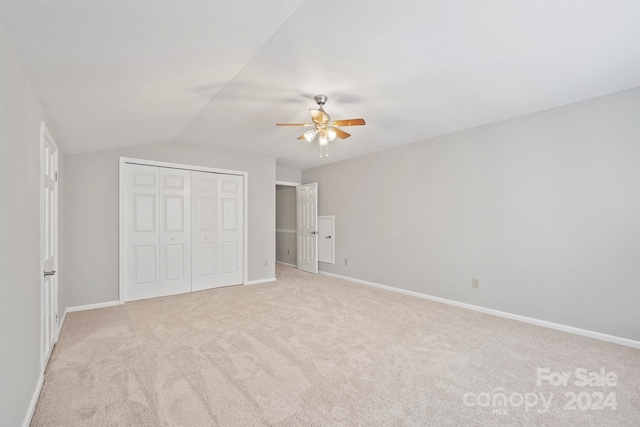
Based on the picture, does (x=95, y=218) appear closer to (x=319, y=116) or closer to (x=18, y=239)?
(x=18, y=239)

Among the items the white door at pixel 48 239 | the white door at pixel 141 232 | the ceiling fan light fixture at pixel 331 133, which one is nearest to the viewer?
the white door at pixel 48 239

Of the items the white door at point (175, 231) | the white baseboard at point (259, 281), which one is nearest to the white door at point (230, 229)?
the white baseboard at point (259, 281)

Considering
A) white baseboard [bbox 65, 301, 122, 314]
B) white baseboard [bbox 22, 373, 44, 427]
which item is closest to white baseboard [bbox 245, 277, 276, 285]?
white baseboard [bbox 65, 301, 122, 314]

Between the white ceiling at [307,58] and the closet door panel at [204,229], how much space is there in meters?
1.53

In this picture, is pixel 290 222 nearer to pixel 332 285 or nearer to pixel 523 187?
pixel 332 285

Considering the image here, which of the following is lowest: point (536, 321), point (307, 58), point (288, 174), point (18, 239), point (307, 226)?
point (536, 321)

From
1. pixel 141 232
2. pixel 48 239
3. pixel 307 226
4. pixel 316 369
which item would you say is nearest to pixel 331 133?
pixel 316 369

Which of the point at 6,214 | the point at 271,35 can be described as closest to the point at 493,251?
the point at 271,35

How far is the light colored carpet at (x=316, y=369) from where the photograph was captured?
1821 mm

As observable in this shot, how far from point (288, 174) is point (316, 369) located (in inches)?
197

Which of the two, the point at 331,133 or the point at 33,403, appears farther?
the point at 331,133

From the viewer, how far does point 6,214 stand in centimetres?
146

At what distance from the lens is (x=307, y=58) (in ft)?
7.71

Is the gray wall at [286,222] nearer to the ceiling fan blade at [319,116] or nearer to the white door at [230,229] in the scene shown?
the white door at [230,229]
